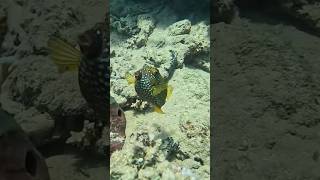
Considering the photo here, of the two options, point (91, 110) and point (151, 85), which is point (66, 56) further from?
point (151, 85)

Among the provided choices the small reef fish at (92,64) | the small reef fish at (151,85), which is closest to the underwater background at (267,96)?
the small reef fish at (151,85)

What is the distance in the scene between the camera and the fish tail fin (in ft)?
12.2

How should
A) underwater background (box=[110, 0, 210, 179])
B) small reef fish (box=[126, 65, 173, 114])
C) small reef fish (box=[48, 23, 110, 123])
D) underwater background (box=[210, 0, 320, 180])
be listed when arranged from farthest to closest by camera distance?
small reef fish (box=[126, 65, 173, 114]), underwater background (box=[110, 0, 210, 179]), small reef fish (box=[48, 23, 110, 123]), underwater background (box=[210, 0, 320, 180])

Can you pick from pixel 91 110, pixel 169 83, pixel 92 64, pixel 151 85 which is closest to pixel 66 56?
pixel 92 64

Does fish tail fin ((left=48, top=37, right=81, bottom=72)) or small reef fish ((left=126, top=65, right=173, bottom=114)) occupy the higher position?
fish tail fin ((left=48, top=37, right=81, bottom=72))

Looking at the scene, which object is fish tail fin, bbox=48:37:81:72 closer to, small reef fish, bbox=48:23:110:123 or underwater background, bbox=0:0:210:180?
small reef fish, bbox=48:23:110:123

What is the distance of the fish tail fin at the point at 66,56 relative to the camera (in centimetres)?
372

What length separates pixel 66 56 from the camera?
3.78 meters

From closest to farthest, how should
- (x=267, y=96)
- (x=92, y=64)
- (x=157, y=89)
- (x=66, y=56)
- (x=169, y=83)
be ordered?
(x=92, y=64)
(x=66, y=56)
(x=267, y=96)
(x=157, y=89)
(x=169, y=83)

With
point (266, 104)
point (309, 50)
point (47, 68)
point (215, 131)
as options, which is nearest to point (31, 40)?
point (47, 68)

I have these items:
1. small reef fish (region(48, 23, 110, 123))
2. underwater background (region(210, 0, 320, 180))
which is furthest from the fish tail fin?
underwater background (region(210, 0, 320, 180))

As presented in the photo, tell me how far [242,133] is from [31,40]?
7.80ft

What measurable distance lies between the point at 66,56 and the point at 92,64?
1.02 feet

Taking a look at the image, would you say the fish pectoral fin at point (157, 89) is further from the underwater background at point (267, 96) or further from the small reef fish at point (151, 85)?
the underwater background at point (267, 96)
